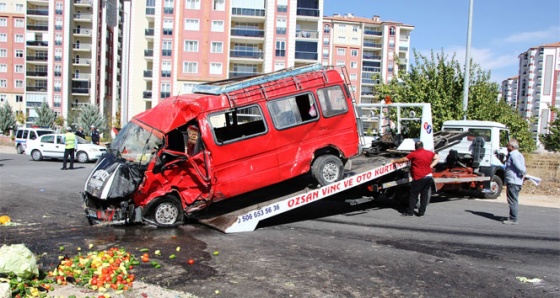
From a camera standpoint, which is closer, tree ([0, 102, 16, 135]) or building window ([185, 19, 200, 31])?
building window ([185, 19, 200, 31])

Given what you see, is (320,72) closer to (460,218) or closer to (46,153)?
(460,218)

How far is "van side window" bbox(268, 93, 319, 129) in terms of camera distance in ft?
28.9

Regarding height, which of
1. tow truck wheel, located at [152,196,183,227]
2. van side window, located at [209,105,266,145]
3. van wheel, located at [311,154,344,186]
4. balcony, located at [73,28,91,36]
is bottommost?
tow truck wheel, located at [152,196,183,227]

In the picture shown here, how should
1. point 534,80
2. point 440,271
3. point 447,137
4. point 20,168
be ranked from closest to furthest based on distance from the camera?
point 440,271 → point 447,137 → point 20,168 → point 534,80

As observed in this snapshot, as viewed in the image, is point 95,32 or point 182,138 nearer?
point 182,138

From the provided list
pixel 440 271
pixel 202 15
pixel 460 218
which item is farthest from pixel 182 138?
pixel 202 15

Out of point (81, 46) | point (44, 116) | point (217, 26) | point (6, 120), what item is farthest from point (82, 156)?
point (81, 46)

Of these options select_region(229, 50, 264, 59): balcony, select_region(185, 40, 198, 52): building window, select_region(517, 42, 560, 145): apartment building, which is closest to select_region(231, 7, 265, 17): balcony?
select_region(229, 50, 264, 59): balcony

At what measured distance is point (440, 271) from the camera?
20.7 ft

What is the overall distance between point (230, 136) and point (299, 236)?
239cm

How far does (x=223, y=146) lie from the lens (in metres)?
8.38

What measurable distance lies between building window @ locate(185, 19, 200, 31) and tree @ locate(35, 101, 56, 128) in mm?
23713

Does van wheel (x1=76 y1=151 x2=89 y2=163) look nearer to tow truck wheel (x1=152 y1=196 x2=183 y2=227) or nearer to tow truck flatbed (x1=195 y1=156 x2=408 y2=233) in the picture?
tow truck flatbed (x1=195 y1=156 x2=408 y2=233)

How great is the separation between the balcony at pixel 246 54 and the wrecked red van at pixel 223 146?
4736 cm
